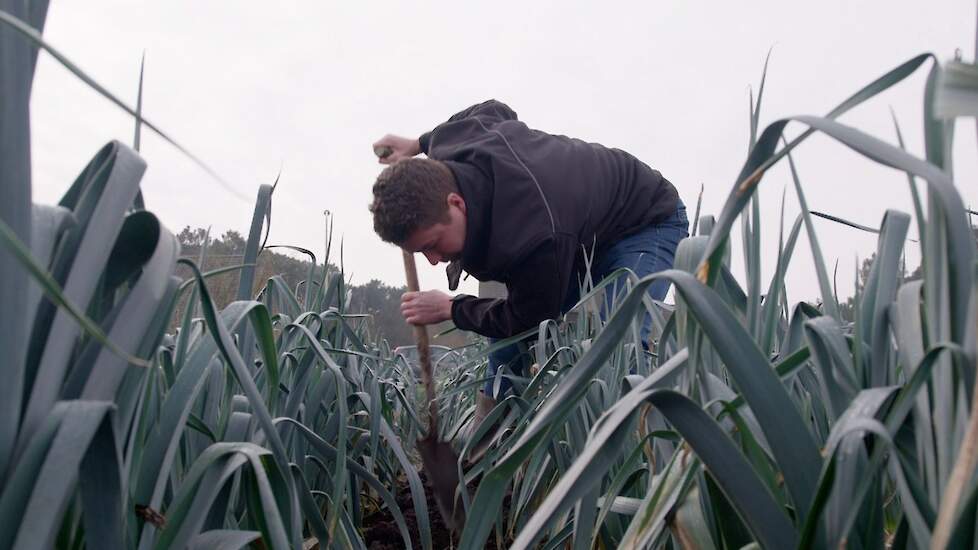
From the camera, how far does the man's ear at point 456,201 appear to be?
259 cm

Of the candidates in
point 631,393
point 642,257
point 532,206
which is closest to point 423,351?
point 532,206

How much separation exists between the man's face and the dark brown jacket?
1.2 inches

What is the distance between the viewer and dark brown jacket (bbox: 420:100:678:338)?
2.56 metres

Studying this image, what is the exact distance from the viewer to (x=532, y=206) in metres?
2.55

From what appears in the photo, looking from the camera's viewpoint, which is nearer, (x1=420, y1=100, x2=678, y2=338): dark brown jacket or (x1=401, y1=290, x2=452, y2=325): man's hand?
(x1=420, y1=100, x2=678, y2=338): dark brown jacket

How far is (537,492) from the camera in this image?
1.74m

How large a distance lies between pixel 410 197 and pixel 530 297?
0.55 m

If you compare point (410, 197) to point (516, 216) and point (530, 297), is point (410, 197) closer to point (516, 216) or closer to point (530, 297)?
point (516, 216)

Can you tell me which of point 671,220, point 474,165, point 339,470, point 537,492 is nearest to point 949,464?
point 339,470

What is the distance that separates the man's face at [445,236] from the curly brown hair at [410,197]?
0.07 feet

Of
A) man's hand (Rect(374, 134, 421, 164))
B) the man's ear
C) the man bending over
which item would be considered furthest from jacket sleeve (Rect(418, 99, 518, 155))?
the man's ear

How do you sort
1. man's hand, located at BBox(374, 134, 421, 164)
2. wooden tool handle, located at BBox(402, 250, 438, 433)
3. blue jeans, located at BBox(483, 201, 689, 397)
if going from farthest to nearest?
man's hand, located at BBox(374, 134, 421, 164) → blue jeans, located at BBox(483, 201, 689, 397) → wooden tool handle, located at BBox(402, 250, 438, 433)

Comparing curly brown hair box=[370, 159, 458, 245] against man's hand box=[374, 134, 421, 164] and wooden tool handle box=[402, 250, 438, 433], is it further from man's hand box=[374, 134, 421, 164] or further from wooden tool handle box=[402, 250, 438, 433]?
man's hand box=[374, 134, 421, 164]

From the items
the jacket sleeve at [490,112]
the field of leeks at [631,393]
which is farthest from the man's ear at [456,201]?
the field of leeks at [631,393]
